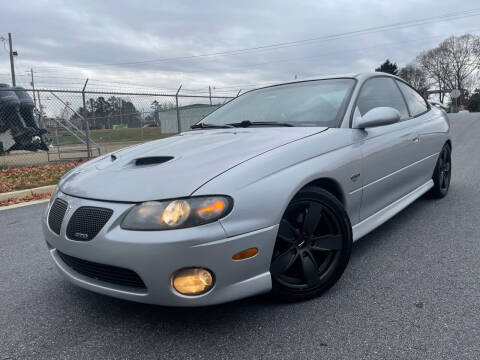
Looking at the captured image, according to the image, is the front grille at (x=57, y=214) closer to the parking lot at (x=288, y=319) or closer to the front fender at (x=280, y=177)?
the parking lot at (x=288, y=319)

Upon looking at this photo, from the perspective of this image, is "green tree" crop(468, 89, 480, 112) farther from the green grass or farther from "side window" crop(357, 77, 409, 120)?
"side window" crop(357, 77, 409, 120)

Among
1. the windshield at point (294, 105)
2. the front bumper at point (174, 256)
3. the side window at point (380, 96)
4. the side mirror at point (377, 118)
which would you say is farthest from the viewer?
the side window at point (380, 96)

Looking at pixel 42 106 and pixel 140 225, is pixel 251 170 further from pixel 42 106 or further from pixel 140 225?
pixel 42 106

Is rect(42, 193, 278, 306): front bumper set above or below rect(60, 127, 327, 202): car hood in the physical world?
below

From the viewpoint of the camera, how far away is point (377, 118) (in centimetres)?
270

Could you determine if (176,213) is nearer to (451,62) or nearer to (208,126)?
(208,126)

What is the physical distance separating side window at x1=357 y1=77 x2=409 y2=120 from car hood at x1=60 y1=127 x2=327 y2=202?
69 centimetres

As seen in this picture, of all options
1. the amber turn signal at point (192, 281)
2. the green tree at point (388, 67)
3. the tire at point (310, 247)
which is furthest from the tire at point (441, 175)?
the green tree at point (388, 67)

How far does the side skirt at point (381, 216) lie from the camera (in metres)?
2.70

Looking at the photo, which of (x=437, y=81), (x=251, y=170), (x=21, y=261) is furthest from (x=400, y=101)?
(x=437, y=81)

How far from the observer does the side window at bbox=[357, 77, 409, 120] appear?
3057 mm

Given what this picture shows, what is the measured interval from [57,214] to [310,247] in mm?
1470

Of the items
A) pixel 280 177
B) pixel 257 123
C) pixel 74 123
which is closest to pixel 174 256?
pixel 280 177

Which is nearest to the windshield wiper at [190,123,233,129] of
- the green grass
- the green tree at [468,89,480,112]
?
the green grass
